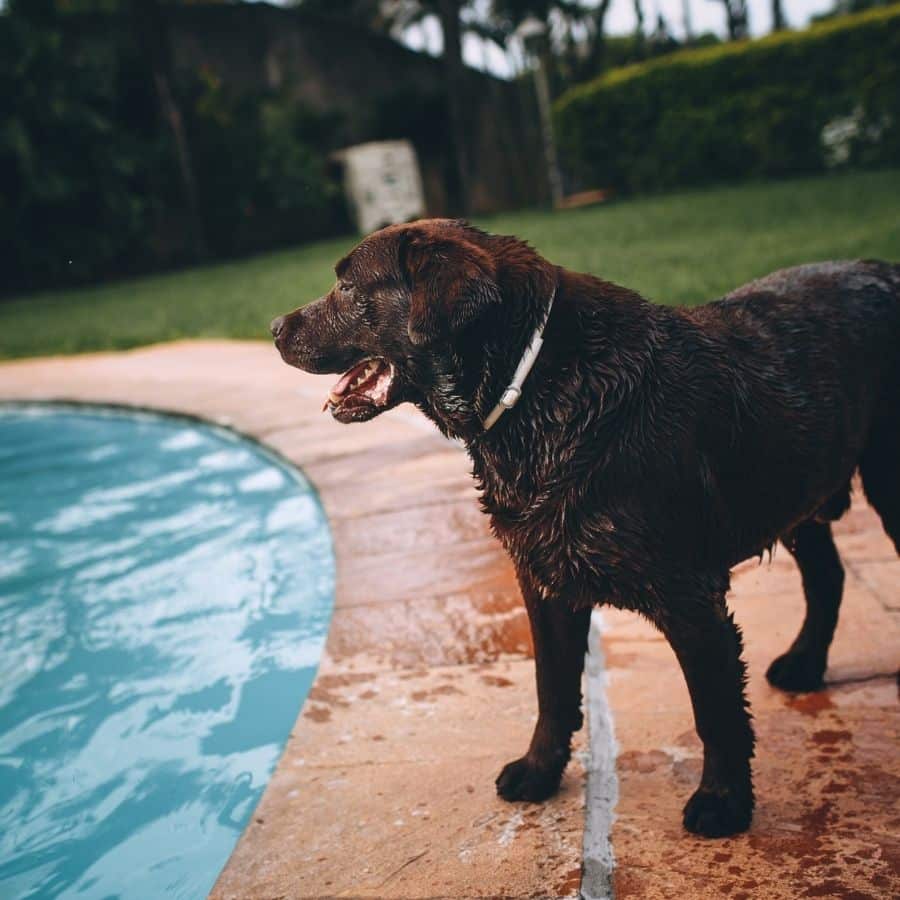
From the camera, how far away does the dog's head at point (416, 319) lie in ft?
7.04

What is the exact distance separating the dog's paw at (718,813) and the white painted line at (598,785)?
0.66 ft

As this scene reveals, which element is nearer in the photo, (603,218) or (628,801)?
(628,801)

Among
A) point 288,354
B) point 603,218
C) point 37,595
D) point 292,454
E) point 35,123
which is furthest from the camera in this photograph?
point 35,123

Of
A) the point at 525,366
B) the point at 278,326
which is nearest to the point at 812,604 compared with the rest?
the point at 525,366

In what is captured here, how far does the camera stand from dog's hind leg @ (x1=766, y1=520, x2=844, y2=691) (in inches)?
113

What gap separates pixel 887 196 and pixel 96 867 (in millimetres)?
13781

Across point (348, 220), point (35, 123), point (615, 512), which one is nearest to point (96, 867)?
point (615, 512)

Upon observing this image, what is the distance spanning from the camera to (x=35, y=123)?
1991 cm

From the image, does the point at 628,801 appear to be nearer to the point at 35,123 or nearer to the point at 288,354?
the point at 288,354

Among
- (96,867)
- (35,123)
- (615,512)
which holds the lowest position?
(96,867)

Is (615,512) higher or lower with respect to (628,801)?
higher

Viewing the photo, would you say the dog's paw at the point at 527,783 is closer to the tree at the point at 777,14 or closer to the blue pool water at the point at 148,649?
the blue pool water at the point at 148,649

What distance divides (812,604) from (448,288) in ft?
5.20

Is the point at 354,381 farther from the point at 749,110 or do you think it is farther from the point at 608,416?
the point at 749,110
